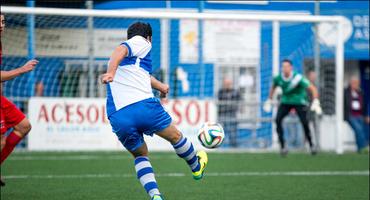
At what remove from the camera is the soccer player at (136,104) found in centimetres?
797

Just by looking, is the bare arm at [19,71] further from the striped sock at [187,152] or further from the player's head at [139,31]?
the striped sock at [187,152]

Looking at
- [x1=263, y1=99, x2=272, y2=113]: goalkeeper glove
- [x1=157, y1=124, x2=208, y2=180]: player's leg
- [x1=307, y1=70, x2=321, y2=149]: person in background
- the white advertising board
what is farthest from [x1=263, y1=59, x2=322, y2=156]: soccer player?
[x1=157, y1=124, x2=208, y2=180]: player's leg

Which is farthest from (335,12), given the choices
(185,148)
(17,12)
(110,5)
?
(185,148)

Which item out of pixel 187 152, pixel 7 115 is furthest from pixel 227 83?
pixel 187 152

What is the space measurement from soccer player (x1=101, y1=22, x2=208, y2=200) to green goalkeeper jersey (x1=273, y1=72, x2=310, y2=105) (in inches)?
352

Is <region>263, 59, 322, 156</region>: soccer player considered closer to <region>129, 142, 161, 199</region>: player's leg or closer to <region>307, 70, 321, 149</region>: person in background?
<region>307, 70, 321, 149</region>: person in background

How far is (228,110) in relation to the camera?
19.1m

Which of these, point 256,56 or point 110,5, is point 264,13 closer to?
point 256,56

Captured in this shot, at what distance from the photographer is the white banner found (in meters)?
17.4

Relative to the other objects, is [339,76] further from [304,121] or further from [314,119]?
[304,121]

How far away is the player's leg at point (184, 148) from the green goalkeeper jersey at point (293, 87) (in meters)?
8.28

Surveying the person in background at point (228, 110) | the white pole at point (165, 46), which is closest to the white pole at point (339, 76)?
the person in background at point (228, 110)

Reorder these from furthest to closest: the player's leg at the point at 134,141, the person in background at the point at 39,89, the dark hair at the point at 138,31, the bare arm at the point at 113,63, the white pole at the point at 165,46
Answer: the white pole at the point at 165,46 < the person in background at the point at 39,89 < the dark hair at the point at 138,31 < the player's leg at the point at 134,141 < the bare arm at the point at 113,63

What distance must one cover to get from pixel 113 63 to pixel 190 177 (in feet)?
15.7
